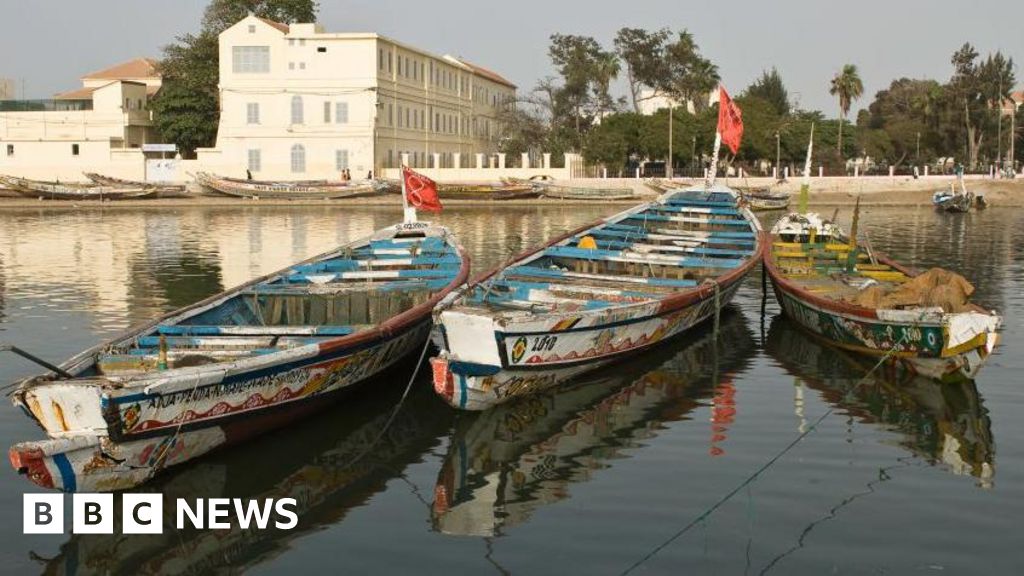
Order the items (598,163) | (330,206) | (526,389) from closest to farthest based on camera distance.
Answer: (526,389) < (330,206) < (598,163)

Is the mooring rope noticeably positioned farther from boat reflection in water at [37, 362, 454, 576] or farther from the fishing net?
boat reflection in water at [37, 362, 454, 576]

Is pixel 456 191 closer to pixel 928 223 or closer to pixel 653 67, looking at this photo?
pixel 653 67

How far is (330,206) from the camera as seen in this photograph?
68125mm

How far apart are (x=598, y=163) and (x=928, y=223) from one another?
1102 inches

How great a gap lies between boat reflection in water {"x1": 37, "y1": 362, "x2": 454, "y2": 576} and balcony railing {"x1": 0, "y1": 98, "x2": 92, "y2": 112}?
69867 mm

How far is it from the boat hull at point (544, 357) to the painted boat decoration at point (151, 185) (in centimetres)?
5958

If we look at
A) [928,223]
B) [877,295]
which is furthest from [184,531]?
[928,223]

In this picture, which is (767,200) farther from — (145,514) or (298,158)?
(145,514)

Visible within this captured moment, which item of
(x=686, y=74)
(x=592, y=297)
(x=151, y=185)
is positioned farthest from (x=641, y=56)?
(x=592, y=297)

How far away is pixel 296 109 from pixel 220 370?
204 ft

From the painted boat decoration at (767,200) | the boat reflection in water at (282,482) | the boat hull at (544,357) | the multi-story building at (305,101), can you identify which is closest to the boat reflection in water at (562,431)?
the boat hull at (544,357)

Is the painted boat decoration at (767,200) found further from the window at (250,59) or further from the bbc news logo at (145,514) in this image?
the bbc news logo at (145,514)

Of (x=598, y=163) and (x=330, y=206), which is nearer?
(x=330, y=206)

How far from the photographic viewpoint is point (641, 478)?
12.0m
